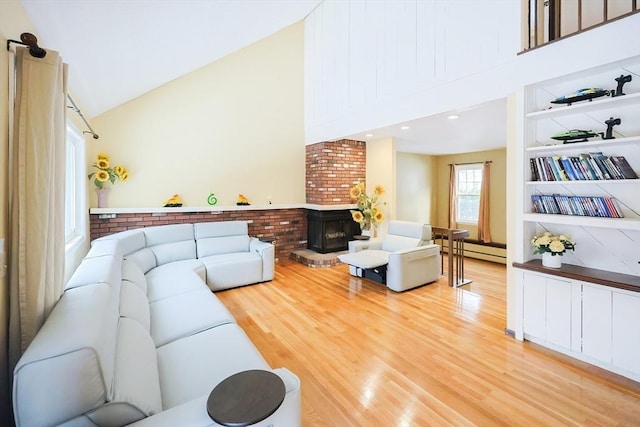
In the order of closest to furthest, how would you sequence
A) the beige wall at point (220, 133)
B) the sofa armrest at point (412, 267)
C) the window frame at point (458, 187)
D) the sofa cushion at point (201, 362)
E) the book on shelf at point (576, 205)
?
the sofa cushion at point (201, 362) < the book on shelf at point (576, 205) < the sofa armrest at point (412, 267) < the beige wall at point (220, 133) < the window frame at point (458, 187)

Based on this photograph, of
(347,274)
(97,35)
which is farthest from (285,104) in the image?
(97,35)

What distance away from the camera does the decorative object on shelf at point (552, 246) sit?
254 cm

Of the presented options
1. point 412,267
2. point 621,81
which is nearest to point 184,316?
point 412,267

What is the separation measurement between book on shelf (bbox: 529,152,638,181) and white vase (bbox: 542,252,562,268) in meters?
0.68

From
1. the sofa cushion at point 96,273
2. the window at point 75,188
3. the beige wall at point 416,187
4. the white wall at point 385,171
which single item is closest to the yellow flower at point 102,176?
the window at point 75,188

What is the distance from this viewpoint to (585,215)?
2.50 metres

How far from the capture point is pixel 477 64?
3.16 metres

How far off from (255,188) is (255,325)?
3.25 metres

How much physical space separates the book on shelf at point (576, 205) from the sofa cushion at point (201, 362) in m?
2.78

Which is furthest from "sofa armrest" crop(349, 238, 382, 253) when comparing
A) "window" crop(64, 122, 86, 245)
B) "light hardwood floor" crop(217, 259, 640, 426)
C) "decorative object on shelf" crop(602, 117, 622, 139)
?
"window" crop(64, 122, 86, 245)

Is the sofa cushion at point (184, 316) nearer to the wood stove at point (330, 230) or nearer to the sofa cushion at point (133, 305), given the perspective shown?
the sofa cushion at point (133, 305)

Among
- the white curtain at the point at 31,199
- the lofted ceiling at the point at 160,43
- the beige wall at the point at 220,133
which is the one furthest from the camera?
the beige wall at the point at 220,133

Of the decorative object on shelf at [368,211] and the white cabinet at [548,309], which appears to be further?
the decorative object on shelf at [368,211]

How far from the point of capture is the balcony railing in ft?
8.86
